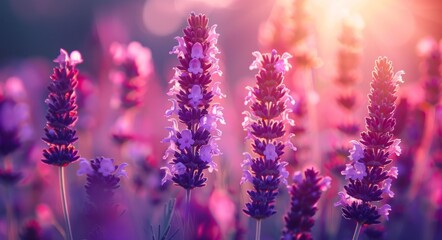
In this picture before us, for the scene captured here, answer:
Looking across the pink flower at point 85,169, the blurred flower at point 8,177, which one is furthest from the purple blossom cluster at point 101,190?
the blurred flower at point 8,177

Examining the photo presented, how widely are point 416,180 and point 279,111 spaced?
5.62ft

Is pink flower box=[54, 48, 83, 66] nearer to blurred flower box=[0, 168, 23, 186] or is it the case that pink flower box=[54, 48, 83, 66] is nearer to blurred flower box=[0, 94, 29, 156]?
blurred flower box=[0, 94, 29, 156]

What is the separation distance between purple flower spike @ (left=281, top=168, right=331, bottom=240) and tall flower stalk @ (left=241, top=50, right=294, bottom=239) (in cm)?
7

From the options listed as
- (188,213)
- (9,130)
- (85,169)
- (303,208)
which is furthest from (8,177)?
(303,208)

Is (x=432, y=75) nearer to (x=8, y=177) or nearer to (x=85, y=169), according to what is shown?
(x=85, y=169)

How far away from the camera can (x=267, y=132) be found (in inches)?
82.0

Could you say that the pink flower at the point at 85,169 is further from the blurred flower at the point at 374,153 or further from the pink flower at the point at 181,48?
the blurred flower at the point at 374,153

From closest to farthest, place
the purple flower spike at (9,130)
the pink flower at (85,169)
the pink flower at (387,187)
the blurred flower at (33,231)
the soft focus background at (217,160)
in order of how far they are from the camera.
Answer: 1. the pink flower at (387,187)
2. the pink flower at (85,169)
3. the blurred flower at (33,231)
4. the purple flower spike at (9,130)
5. the soft focus background at (217,160)

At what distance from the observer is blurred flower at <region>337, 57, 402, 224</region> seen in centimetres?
191

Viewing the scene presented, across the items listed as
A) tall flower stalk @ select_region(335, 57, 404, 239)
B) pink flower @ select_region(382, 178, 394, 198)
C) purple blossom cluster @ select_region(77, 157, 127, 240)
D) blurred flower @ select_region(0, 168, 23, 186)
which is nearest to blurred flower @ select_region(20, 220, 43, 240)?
blurred flower @ select_region(0, 168, 23, 186)

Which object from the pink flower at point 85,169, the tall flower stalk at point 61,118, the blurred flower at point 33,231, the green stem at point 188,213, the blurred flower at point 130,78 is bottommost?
the blurred flower at point 33,231

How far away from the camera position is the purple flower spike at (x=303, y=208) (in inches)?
78.5

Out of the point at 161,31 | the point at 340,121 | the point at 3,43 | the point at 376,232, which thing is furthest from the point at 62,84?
the point at 161,31

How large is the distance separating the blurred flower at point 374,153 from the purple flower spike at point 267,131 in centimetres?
25
